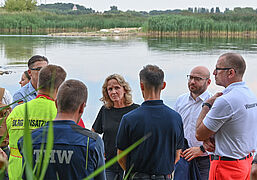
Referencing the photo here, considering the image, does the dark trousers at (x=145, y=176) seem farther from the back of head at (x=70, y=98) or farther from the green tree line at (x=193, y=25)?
the green tree line at (x=193, y=25)

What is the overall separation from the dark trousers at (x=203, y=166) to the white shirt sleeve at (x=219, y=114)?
30.3 inches

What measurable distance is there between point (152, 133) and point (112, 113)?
0.99 metres

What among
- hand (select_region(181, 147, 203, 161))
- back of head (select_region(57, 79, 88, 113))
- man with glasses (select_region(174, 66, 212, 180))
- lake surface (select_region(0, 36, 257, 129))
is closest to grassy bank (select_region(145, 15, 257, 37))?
lake surface (select_region(0, 36, 257, 129))

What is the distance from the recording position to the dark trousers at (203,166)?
3.79 meters

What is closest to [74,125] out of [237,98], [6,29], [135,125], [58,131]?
[58,131]

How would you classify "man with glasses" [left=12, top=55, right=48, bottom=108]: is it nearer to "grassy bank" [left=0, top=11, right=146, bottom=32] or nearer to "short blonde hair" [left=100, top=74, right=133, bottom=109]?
"short blonde hair" [left=100, top=74, right=133, bottom=109]

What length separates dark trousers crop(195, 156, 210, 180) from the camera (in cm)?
379

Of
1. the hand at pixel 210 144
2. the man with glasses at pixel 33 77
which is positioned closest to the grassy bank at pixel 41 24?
the man with glasses at pixel 33 77

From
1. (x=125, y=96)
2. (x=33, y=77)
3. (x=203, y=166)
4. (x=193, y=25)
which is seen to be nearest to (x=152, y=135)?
(x=125, y=96)

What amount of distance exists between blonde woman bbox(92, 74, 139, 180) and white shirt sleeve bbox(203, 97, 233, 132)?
0.95 metres

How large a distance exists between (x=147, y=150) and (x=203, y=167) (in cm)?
117

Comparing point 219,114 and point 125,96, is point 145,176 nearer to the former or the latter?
point 219,114

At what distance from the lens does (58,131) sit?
88.7 inches

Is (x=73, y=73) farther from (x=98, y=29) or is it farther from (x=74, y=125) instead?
(x=98, y=29)
